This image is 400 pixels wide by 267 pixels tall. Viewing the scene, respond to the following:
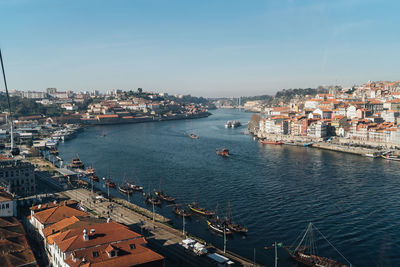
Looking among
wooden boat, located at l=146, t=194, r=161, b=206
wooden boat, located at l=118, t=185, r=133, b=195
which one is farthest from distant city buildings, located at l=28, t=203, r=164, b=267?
wooden boat, located at l=118, t=185, r=133, b=195

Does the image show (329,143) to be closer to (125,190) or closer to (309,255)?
(125,190)

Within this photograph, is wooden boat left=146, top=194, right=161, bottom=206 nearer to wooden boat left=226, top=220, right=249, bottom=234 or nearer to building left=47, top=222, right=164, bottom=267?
wooden boat left=226, top=220, right=249, bottom=234

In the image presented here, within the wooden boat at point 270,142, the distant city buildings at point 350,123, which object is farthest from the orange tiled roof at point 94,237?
the wooden boat at point 270,142

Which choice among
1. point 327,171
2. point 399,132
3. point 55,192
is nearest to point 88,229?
point 55,192

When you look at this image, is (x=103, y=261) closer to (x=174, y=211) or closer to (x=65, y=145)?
(x=174, y=211)

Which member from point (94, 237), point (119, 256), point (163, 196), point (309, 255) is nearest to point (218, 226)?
point (309, 255)

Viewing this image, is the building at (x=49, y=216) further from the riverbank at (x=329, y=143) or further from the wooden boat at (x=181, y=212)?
the riverbank at (x=329, y=143)
